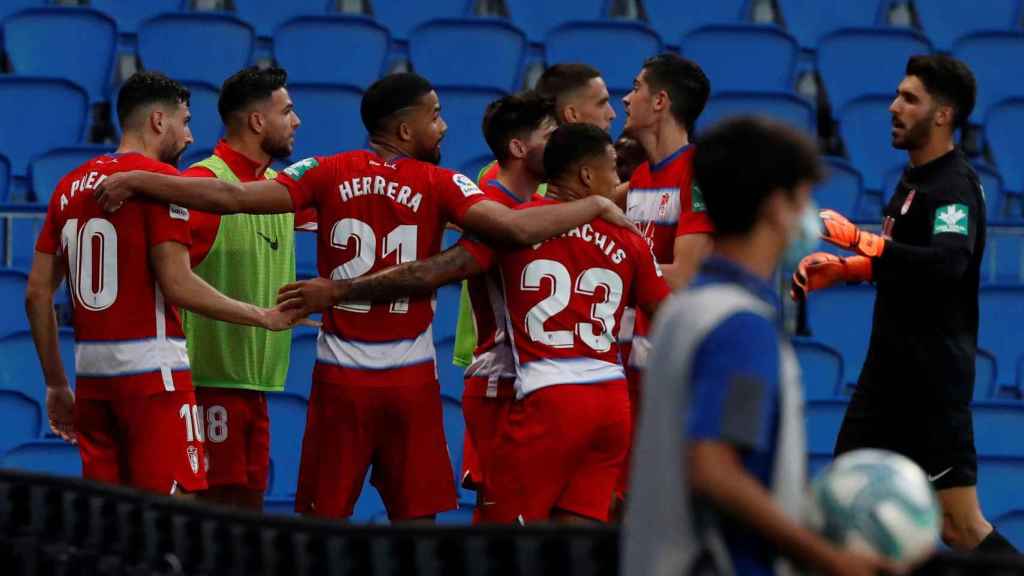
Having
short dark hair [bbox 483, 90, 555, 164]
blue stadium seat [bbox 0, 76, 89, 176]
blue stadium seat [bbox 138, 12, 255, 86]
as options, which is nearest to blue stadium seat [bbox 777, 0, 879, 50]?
blue stadium seat [bbox 138, 12, 255, 86]

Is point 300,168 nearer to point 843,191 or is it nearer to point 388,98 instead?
point 388,98

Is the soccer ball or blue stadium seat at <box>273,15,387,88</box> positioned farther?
blue stadium seat at <box>273,15,387,88</box>

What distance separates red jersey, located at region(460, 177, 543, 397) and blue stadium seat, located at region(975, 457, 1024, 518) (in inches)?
95.6

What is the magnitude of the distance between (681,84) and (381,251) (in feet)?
4.70

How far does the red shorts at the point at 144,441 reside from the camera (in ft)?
18.2

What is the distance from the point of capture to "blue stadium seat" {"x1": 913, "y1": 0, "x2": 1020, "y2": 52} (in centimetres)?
1053

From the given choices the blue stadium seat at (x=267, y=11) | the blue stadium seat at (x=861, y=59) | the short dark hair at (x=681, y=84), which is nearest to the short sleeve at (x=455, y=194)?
the short dark hair at (x=681, y=84)

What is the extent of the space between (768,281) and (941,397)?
3001 millimetres

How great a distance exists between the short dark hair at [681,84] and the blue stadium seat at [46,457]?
2.72 metres

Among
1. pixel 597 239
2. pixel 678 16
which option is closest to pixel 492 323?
pixel 597 239

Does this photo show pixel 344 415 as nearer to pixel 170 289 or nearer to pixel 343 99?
pixel 170 289

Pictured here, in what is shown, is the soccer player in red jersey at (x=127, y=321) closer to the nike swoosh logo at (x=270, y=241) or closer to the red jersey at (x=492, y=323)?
the nike swoosh logo at (x=270, y=241)

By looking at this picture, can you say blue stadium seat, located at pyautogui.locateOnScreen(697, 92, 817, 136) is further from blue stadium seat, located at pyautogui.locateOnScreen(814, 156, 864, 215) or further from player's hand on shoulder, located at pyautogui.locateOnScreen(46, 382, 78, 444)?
player's hand on shoulder, located at pyautogui.locateOnScreen(46, 382, 78, 444)

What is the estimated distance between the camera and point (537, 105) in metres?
6.04
